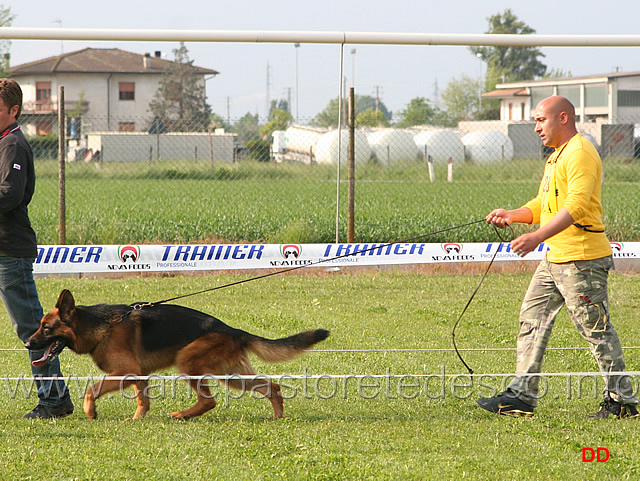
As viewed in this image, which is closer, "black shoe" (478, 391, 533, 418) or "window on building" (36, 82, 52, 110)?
"black shoe" (478, 391, 533, 418)

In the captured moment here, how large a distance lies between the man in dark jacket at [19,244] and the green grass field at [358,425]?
0.20 m

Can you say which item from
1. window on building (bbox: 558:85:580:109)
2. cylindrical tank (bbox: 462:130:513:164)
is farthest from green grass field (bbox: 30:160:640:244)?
window on building (bbox: 558:85:580:109)

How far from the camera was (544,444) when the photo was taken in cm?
430

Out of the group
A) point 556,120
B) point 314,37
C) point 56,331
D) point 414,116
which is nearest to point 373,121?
point 414,116

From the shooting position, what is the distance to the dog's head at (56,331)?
4.71 m

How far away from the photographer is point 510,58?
103 meters

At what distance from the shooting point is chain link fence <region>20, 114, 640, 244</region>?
43.7 ft

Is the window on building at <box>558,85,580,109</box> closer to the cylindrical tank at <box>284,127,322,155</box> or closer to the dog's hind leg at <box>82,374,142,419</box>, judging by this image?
the cylindrical tank at <box>284,127,322,155</box>

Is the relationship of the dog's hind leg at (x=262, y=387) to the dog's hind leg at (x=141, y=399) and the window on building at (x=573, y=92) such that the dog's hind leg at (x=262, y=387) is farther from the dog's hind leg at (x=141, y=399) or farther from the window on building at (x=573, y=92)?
the window on building at (x=573, y=92)

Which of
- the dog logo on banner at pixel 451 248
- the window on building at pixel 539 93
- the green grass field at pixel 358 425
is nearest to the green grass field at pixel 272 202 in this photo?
the dog logo on banner at pixel 451 248

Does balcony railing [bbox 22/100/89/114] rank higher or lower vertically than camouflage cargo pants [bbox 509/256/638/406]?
higher

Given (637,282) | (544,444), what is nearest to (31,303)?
(544,444)

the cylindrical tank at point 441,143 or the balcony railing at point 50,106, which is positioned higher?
the balcony railing at point 50,106

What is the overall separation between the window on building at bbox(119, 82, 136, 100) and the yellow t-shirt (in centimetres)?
6796
